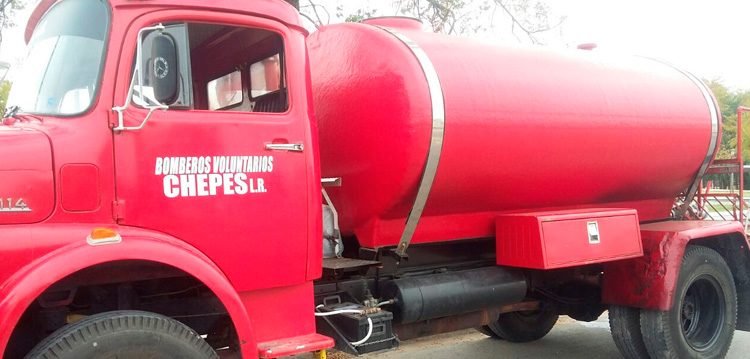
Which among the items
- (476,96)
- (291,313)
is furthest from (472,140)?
(291,313)

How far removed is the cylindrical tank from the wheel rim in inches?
38.4

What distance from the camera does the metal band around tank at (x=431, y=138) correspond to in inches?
159

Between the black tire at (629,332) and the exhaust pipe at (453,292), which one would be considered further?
the black tire at (629,332)

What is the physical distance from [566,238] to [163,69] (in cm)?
287

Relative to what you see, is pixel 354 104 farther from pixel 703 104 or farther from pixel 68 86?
pixel 703 104

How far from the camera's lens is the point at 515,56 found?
15.7 feet

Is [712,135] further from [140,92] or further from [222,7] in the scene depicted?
[140,92]

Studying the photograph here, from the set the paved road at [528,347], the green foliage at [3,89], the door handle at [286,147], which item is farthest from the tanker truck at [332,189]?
the green foliage at [3,89]

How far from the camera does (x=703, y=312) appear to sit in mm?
5668

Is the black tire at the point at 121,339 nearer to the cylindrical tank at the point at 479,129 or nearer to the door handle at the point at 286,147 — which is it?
the door handle at the point at 286,147

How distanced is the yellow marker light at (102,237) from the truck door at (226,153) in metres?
0.12

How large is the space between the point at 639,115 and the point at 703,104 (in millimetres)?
911

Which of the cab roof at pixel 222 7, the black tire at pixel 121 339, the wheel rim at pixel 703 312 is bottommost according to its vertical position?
the wheel rim at pixel 703 312

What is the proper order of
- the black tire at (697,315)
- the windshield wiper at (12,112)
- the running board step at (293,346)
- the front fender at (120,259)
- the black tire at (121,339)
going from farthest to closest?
the black tire at (697,315) < the running board step at (293,346) < the windshield wiper at (12,112) < the black tire at (121,339) < the front fender at (120,259)
